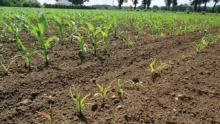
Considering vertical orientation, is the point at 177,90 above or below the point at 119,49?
below

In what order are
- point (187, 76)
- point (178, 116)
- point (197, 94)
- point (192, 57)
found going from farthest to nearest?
point (192, 57), point (187, 76), point (197, 94), point (178, 116)

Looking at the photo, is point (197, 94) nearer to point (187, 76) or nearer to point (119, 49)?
point (187, 76)

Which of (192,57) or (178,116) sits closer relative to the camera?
(178,116)

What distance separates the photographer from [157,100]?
64.6 inches

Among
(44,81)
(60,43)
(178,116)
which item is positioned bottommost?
(178,116)

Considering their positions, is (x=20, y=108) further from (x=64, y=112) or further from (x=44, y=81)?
(x=44, y=81)

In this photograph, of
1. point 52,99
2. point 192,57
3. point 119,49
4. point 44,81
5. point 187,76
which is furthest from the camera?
point 119,49

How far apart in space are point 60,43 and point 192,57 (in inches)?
99.3

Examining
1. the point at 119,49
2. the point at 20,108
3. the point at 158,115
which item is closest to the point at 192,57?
the point at 119,49

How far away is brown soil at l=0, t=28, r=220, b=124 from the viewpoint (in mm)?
1410

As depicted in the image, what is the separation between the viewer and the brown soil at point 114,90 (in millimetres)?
A: 1410

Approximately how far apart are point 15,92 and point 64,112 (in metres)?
0.62

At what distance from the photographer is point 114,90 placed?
181 centimetres

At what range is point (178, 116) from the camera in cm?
143
